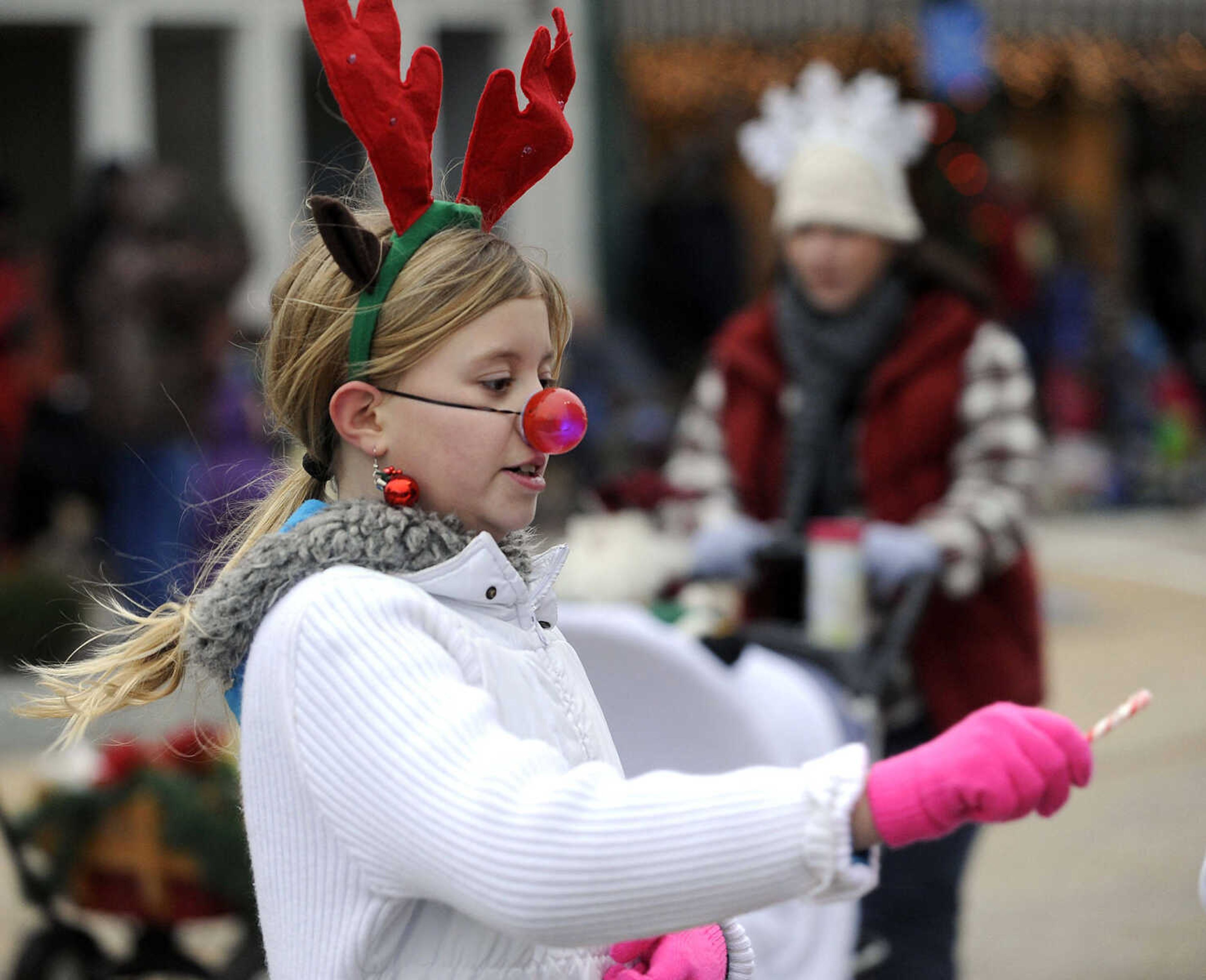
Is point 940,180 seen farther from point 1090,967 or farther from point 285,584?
point 285,584

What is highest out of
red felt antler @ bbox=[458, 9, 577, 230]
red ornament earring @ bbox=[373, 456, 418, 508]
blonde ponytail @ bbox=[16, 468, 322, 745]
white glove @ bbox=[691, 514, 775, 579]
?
red felt antler @ bbox=[458, 9, 577, 230]

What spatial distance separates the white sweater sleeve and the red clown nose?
11.6 inches

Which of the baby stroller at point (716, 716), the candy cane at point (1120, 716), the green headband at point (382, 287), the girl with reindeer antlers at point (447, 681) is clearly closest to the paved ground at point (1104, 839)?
the girl with reindeer antlers at point (447, 681)

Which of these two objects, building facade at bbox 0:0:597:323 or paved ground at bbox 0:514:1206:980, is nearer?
paved ground at bbox 0:514:1206:980

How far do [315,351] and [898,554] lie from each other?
1.92 metres

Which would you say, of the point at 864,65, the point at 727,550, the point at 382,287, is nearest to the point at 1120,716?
the point at 382,287

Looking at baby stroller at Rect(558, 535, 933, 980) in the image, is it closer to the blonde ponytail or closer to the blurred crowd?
the blonde ponytail

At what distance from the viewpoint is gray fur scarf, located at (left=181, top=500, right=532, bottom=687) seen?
67.9 inches

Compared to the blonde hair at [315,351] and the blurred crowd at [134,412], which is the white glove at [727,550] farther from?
the blurred crowd at [134,412]

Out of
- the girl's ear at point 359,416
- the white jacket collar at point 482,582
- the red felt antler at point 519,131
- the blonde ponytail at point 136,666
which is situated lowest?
the blonde ponytail at point 136,666

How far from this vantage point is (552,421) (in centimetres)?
177

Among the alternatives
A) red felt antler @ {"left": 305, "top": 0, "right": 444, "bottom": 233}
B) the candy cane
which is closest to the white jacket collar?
red felt antler @ {"left": 305, "top": 0, "right": 444, "bottom": 233}

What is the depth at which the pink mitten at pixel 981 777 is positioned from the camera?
1.45 metres

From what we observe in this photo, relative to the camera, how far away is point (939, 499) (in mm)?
3805
